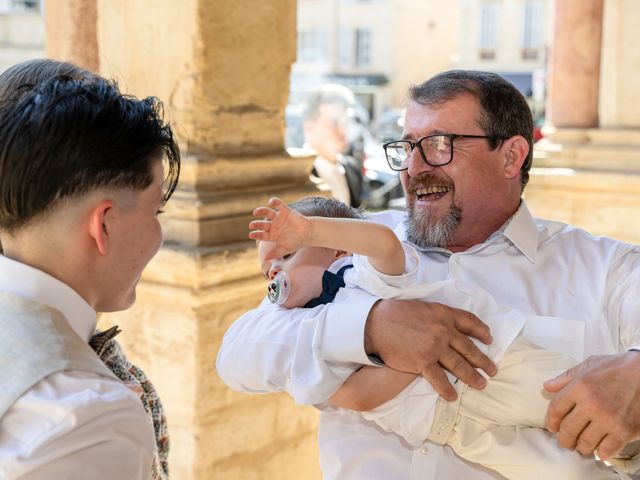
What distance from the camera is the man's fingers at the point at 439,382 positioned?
180 centimetres

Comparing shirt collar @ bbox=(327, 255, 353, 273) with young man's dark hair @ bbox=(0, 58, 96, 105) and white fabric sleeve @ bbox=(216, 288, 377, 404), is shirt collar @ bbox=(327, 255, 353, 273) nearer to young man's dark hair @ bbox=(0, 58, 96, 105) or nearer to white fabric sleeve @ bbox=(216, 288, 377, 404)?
white fabric sleeve @ bbox=(216, 288, 377, 404)

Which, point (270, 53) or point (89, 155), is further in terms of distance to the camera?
point (270, 53)

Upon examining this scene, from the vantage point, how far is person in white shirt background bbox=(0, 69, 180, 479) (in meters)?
1.05

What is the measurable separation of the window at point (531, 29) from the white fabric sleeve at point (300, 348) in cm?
3196

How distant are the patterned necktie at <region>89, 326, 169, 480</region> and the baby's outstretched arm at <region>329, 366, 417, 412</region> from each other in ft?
1.40

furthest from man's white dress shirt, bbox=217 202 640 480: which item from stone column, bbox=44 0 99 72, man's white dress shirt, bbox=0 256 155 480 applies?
stone column, bbox=44 0 99 72

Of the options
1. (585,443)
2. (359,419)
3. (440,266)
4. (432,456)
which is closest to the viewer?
(585,443)

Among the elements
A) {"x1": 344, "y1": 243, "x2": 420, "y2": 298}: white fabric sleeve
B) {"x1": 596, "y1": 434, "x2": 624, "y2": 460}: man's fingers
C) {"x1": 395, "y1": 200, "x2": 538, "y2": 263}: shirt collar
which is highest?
{"x1": 395, "y1": 200, "x2": 538, "y2": 263}: shirt collar

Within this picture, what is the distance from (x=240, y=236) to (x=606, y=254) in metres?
1.26

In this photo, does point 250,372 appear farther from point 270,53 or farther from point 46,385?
point 270,53

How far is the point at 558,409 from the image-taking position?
5.65ft

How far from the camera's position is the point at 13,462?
1.04 meters

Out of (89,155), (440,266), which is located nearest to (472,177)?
(440,266)

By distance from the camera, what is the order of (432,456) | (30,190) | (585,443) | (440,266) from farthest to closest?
1. (440,266)
2. (432,456)
3. (585,443)
4. (30,190)
